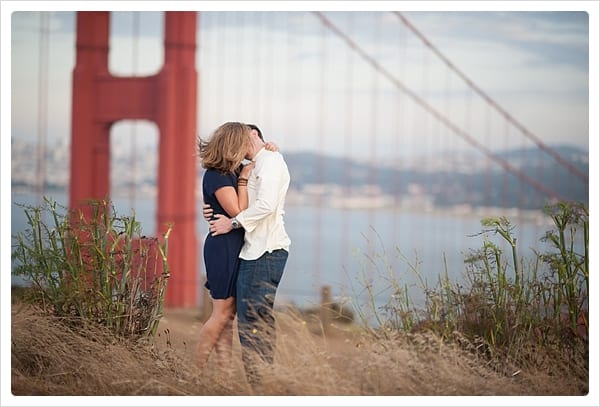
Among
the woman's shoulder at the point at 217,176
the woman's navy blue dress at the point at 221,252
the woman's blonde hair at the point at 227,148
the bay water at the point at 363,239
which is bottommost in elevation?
the bay water at the point at 363,239

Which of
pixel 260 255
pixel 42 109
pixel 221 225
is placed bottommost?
pixel 260 255

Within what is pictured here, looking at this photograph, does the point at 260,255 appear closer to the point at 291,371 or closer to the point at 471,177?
the point at 291,371

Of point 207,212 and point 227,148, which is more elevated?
point 227,148

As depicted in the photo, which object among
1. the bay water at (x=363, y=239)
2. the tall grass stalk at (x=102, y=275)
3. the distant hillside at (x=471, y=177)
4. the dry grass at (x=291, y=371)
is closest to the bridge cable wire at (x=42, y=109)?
the bay water at (x=363, y=239)

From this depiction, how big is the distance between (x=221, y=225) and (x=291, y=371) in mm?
624

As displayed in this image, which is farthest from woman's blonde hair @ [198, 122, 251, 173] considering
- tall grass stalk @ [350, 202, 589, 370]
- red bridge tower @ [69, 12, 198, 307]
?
red bridge tower @ [69, 12, 198, 307]

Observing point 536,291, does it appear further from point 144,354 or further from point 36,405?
point 36,405

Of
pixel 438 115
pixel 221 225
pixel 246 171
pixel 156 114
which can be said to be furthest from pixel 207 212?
pixel 438 115

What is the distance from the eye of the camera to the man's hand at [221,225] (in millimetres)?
3855

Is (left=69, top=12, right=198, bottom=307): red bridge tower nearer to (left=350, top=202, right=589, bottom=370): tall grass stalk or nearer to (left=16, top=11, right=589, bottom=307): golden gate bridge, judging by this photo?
(left=16, top=11, right=589, bottom=307): golden gate bridge

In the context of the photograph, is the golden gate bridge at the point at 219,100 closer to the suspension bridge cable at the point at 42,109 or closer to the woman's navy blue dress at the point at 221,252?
the suspension bridge cable at the point at 42,109

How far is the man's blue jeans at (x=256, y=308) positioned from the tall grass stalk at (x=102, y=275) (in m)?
0.45

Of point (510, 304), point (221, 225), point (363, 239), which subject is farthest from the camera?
point (363, 239)

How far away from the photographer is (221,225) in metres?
3.86
